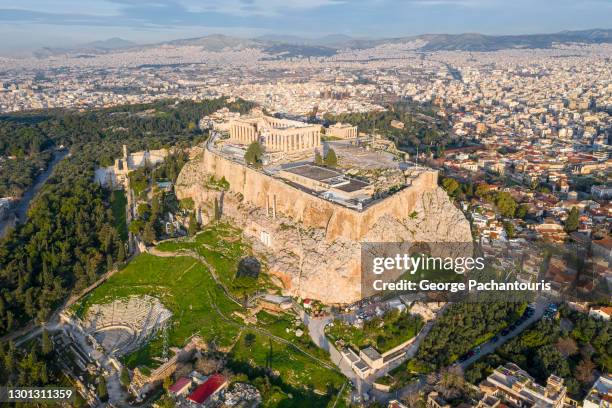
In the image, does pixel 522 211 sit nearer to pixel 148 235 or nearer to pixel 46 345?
pixel 148 235

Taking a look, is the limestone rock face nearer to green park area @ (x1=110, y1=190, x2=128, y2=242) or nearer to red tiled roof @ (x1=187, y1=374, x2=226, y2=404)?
green park area @ (x1=110, y1=190, x2=128, y2=242)

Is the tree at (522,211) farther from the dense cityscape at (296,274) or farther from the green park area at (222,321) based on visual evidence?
the green park area at (222,321)

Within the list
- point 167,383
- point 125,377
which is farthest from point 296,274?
point 125,377

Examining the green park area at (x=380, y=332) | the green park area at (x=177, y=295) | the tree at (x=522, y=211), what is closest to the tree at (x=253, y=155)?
the green park area at (x=177, y=295)

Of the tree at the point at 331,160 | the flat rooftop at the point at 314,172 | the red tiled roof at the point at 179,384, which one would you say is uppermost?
the tree at the point at 331,160

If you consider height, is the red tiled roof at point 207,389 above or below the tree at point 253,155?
below

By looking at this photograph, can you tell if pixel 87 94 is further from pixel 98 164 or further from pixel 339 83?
pixel 98 164

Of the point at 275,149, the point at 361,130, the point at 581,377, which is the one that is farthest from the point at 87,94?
the point at 581,377
